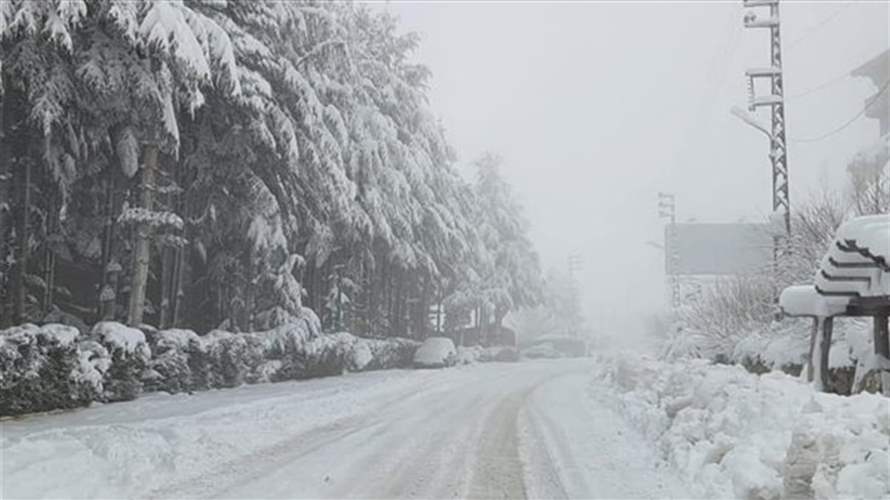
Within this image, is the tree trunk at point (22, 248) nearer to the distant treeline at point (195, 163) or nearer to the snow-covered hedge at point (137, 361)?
the distant treeline at point (195, 163)

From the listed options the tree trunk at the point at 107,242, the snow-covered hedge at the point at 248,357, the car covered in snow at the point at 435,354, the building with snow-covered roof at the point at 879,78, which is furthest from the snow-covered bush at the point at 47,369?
the building with snow-covered roof at the point at 879,78

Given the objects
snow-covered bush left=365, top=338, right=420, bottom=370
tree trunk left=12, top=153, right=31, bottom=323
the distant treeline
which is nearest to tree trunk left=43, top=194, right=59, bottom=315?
the distant treeline

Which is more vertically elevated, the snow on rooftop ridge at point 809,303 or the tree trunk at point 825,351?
the snow on rooftop ridge at point 809,303

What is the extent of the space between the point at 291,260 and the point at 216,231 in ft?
6.99

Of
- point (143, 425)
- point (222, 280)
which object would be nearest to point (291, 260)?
point (222, 280)

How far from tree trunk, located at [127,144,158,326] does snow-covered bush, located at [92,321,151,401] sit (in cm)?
173

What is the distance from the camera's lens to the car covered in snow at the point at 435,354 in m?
34.2

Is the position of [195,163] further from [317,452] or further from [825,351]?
[825,351]

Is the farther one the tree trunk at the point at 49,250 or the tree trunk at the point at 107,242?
the tree trunk at the point at 49,250


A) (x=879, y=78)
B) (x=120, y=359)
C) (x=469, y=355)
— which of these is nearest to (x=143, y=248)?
(x=120, y=359)

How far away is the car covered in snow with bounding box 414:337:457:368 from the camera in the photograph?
3425 centimetres

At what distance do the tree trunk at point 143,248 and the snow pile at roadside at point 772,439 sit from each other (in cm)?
992

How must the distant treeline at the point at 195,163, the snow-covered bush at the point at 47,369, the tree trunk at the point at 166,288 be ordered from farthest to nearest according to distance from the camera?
the tree trunk at the point at 166,288, the distant treeline at the point at 195,163, the snow-covered bush at the point at 47,369

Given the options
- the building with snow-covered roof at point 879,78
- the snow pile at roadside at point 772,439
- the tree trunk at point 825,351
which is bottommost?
the snow pile at roadside at point 772,439
